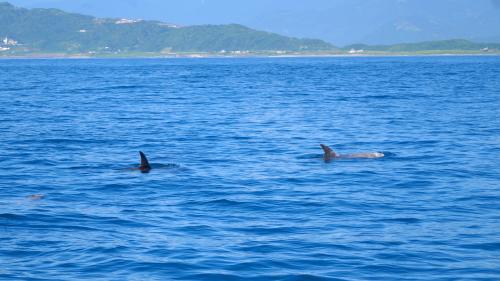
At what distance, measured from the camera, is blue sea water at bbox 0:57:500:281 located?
1450 centimetres

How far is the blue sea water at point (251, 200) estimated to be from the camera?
47.6 feet

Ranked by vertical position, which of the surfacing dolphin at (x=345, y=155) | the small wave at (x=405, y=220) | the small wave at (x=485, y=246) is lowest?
the surfacing dolphin at (x=345, y=155)

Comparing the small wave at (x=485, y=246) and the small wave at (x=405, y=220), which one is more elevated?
the small wave at (x=485, y=246)

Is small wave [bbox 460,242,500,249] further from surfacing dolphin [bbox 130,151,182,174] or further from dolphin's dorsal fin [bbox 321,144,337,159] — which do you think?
surfacing dolphin [bbox 130,151,182,174]

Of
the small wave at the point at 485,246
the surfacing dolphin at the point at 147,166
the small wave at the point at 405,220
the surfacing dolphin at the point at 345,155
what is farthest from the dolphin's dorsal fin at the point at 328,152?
the small wave at the point at 485,246

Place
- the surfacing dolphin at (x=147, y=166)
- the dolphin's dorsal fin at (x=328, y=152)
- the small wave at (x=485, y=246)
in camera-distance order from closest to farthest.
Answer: the small wave at (x=485, y=246) < the surfacing dolphin at (x=147, y=166) < the dolphin's dorsal fin at (x=328, y=152)

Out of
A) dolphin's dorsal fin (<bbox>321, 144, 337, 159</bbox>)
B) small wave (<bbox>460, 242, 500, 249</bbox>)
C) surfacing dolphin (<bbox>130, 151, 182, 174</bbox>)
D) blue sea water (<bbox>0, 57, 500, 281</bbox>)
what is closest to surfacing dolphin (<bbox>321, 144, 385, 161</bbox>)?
dolphin's dorsal fin (<bbox>321, 144, 337, 159</bbox>)

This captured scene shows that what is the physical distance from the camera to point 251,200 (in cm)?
2056

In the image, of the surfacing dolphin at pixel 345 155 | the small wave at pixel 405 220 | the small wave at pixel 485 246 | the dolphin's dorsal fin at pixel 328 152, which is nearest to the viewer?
the small wave at pixel 485 246

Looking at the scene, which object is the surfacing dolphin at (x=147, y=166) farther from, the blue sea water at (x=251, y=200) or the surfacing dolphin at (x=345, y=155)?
the surfacing dolphin at (x=345, y=155)

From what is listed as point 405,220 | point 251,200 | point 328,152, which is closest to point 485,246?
point 405,220

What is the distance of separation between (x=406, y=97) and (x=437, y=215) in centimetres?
4499

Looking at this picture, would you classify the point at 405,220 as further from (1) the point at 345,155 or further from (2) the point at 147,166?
(1) the point at 345,155

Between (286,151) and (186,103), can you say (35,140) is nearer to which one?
(286,151)
